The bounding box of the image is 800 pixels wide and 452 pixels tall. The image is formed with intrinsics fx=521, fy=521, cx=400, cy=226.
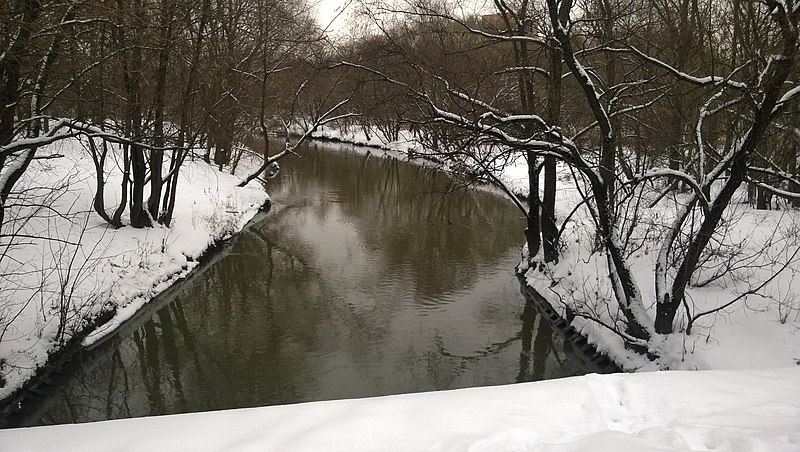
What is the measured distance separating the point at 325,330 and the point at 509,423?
6.16 m

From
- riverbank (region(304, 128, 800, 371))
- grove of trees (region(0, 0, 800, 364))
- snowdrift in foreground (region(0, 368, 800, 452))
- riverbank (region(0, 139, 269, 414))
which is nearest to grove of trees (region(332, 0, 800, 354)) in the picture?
grove of trees (region(0, 0, 800, 364))

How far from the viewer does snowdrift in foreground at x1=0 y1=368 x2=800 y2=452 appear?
2.83 m

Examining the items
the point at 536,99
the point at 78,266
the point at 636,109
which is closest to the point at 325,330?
the point at 78,266

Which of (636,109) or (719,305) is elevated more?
A: (636,109)

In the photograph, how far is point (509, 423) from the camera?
3.02 m

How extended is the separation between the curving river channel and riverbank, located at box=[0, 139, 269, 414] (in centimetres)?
38

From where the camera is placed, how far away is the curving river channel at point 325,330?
702 centimetres

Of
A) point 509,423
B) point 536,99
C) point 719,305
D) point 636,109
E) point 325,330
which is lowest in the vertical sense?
point 325,330

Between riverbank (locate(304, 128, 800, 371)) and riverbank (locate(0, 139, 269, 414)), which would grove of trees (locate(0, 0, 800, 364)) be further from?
riverbank (locate(0, 139, 269, 414))

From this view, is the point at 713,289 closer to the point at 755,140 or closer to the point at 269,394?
the point at 755,140

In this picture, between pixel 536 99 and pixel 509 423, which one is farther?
pixel 536 99

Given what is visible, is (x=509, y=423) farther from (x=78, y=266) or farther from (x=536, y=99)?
(x=536, y=99)

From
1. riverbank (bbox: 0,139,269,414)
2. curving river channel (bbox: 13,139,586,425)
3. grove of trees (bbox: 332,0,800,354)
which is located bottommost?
curving river channel (bbox: 13,139,586,425)

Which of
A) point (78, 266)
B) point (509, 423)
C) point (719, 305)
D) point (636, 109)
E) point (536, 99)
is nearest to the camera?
point (509, 423)
